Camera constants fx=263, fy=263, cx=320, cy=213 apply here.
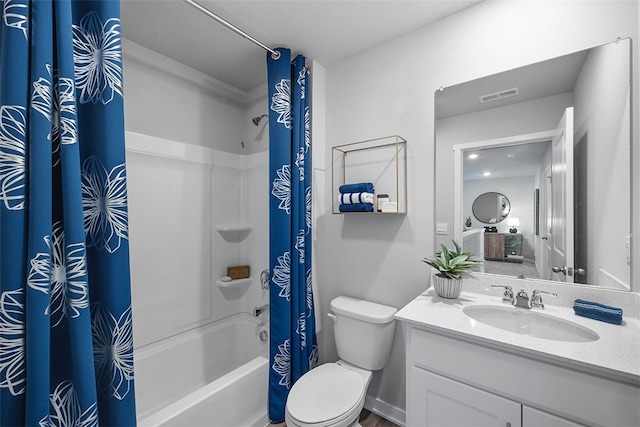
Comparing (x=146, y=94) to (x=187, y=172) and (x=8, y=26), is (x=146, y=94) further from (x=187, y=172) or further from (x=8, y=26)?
(x=8, y=26)

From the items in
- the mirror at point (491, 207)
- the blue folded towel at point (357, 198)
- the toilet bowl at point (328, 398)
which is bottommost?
the toilet bowl at point (328, 398)

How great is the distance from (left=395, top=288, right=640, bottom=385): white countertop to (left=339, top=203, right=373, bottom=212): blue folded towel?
63 centimetres

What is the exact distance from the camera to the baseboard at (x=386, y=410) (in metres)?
1.66

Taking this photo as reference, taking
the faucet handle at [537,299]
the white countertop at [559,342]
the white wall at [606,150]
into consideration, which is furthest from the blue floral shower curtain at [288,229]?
the white wall at [606,150]

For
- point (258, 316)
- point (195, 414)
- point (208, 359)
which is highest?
point (258, 316)

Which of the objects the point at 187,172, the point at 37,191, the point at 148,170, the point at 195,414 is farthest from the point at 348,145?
the point at 195,414

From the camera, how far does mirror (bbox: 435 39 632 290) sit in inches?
44.2

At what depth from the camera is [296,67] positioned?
1.88m

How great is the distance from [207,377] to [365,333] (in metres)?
1.39

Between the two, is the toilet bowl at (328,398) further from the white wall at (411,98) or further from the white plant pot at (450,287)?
the white plant pot at (450,287)

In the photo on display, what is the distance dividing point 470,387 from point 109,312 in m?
1.39

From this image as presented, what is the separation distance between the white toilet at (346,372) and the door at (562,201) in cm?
87

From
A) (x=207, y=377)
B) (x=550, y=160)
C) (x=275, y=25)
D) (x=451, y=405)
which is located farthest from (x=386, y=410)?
(x=275, y=25)

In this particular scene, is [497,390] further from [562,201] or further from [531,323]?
[562,201]
